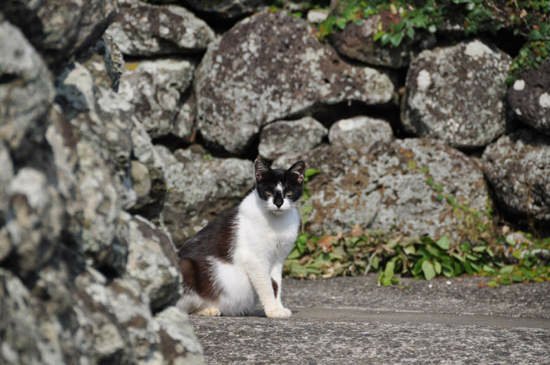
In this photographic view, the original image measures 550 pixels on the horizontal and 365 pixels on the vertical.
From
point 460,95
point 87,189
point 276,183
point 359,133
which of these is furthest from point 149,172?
point 460,95

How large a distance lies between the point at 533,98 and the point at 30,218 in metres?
6.59

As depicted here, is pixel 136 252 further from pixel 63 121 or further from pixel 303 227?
pixel 303 227

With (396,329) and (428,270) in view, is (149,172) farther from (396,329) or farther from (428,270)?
(428,270)

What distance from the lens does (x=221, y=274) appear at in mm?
5527

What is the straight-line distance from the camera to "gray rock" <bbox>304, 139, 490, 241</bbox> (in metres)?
7.83

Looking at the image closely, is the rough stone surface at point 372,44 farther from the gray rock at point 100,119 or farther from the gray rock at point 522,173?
the gray rock at point 100,119

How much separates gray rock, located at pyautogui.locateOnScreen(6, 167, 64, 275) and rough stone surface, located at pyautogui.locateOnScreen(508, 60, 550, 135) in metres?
6.46

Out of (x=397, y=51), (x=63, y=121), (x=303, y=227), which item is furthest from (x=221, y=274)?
(x=397, y=51)

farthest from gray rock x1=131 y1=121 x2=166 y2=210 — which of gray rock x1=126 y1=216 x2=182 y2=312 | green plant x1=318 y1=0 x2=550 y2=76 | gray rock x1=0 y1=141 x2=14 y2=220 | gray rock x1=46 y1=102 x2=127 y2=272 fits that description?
green plant x1=318 y1=0 x2=550 y2=76

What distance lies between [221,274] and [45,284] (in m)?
3.52

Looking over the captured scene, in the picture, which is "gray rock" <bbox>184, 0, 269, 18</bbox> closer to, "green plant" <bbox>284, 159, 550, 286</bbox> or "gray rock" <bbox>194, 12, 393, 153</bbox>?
→ "gray rock" <bbox>194, 12, 393, 153</bbox>

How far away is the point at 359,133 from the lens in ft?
27.2

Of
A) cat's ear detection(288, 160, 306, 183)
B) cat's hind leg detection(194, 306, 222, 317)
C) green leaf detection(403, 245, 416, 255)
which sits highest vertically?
cat's ear detection(288, 160, 306, 183)

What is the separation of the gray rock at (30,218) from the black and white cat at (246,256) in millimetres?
3467
